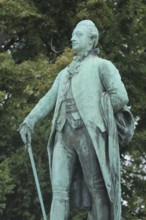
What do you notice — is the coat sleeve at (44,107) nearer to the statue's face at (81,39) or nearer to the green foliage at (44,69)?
the statue's face at (81,39)

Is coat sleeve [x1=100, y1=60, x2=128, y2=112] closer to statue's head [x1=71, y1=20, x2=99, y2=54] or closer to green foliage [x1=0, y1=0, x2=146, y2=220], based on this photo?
statue's head [x1=71, y1=20, x2=99, y2=54]

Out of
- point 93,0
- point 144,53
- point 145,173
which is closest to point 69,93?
point 93,0

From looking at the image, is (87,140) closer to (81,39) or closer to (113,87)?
(113,87)

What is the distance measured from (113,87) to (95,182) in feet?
3.03

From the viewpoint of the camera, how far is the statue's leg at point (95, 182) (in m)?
8.55

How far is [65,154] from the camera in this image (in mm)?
8742

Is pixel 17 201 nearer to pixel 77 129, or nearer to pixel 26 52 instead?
pixel 26 52

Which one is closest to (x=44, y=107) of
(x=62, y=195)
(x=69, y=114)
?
(x=69, y=114)

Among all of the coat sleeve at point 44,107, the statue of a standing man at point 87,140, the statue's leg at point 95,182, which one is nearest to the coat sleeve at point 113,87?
the statue of a standing man at point 87,140

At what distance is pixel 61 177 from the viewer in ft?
28.4

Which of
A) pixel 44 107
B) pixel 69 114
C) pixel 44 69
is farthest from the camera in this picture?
pixel 44 69

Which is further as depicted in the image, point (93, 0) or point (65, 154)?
point (93, 0)

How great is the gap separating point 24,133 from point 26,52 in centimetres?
1074

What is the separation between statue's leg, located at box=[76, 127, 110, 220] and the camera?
855 cm
